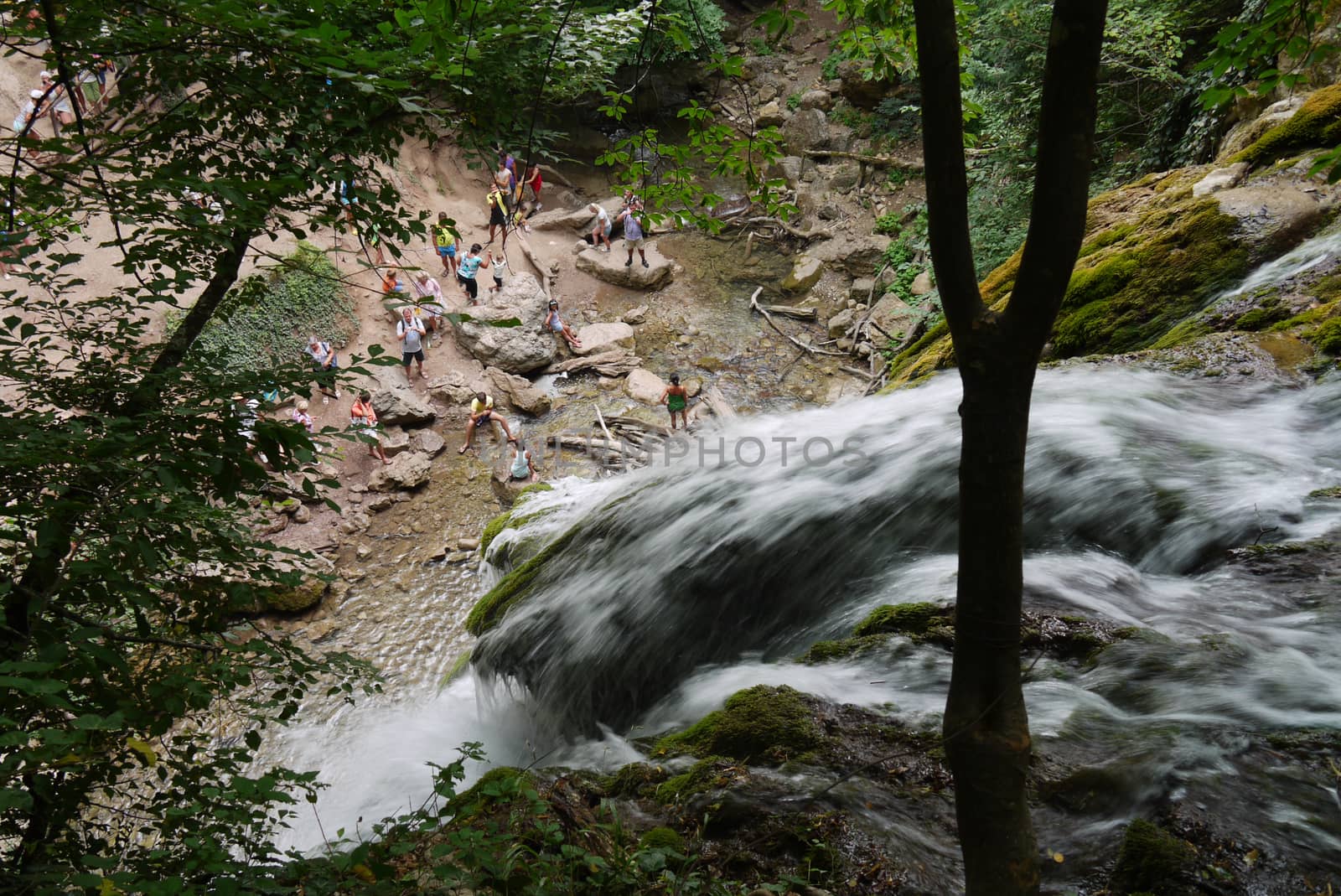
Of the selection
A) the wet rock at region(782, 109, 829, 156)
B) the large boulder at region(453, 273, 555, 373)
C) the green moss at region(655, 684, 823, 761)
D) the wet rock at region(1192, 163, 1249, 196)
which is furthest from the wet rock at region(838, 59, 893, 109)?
the green moss at region(655, 684, 823, 761)

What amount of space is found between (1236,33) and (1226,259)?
11.1 feet

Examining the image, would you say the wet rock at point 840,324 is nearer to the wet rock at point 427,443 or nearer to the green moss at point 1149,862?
the wet rock at point 427,443

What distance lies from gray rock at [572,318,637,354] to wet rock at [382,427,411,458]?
3821 millimetres

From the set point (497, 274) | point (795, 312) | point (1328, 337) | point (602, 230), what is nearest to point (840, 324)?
point (795, 312)

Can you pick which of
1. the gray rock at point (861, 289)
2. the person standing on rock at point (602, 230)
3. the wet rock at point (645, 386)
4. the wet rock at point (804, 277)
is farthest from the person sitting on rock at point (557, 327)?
the gray rock at point (861, 289)

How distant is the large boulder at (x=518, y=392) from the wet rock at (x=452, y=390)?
43 centimetres

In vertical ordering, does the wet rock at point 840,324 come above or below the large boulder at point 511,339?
below

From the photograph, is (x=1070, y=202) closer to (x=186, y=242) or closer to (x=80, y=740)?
(x=80, y=740)

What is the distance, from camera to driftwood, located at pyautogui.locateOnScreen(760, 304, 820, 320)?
15430 mm

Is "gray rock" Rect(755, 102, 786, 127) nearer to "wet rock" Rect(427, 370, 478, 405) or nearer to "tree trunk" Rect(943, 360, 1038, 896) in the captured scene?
"wet rock" Rect(427, 370, 478, 405)

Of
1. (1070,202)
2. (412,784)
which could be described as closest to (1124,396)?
(1070,202)

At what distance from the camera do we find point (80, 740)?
1807 mm

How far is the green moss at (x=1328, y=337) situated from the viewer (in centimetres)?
427

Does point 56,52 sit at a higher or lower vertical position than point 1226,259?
higher
